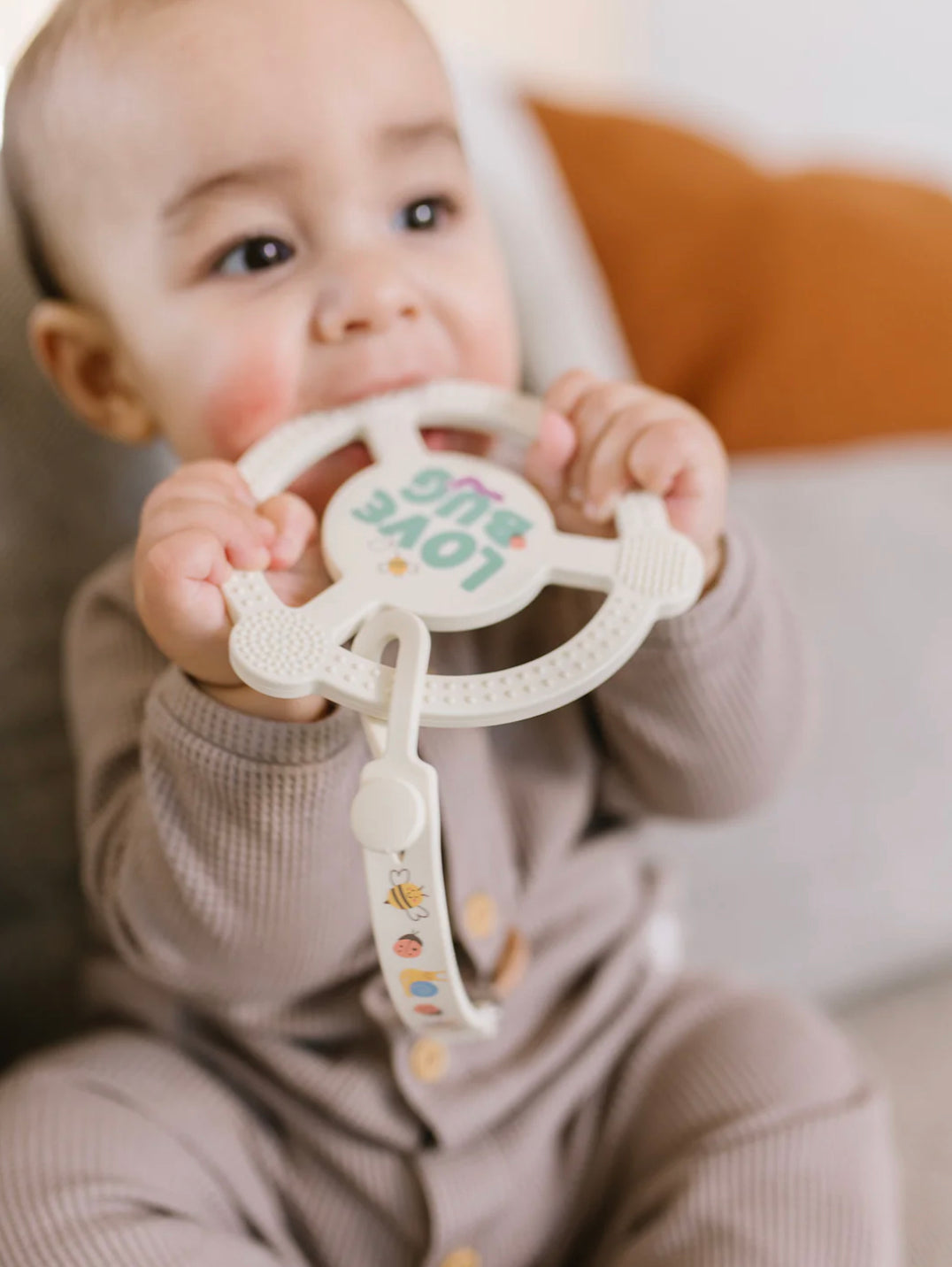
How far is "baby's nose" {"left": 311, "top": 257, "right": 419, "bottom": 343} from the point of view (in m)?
0.57

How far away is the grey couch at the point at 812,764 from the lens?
0.74m

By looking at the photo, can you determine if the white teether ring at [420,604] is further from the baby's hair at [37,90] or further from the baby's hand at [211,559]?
the baby's hair at [37,90]

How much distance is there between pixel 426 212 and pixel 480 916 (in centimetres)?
35

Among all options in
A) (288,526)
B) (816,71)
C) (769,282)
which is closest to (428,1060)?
(288,526)

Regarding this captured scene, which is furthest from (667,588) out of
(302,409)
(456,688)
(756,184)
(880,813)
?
(756,184)

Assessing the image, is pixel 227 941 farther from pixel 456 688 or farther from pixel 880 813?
pixel 880 813

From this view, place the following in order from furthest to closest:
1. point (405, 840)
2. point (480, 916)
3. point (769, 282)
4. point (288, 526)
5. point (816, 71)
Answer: point (816, 71) < point (769, 282) < point (480, 916) < point (288, 526) < point (405, 840)

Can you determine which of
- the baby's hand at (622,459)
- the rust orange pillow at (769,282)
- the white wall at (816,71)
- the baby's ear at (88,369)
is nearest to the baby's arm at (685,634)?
the baby's hand at (622,459)

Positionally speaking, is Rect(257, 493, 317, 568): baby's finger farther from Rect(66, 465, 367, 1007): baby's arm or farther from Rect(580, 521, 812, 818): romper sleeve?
Rect(580, 521, 812, 818): romper sleeve

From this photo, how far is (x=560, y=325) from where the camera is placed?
0.88 metres

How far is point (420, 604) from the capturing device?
469mm

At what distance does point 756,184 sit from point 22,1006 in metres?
0.81

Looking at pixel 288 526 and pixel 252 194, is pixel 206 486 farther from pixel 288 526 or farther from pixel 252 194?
pixel 252 194

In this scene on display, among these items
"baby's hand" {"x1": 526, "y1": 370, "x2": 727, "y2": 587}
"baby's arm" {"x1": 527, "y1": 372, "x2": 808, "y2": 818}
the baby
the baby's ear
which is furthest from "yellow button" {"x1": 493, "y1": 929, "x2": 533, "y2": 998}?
the baby's ear
